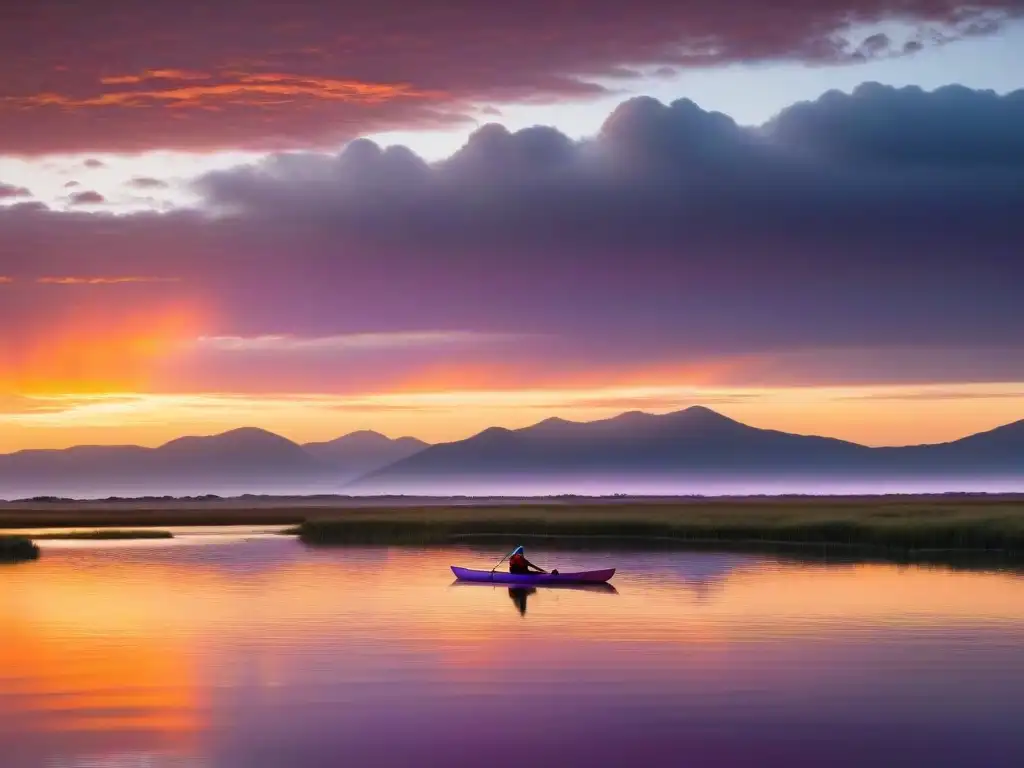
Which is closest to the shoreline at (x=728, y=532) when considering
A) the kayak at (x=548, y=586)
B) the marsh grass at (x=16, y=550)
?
the marsh grass at (x=16, y=550)

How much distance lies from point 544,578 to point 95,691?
80.0 ft

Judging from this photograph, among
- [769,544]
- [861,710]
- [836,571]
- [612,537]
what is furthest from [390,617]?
[612,537]

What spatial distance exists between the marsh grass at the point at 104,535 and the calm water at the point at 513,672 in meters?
34.2

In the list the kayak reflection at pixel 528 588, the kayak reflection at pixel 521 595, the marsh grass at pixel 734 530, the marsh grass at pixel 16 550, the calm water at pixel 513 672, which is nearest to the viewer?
the calm water at pixel 513 672

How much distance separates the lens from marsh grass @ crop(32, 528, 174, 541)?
86000mm

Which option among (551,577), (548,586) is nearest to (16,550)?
(548,586)

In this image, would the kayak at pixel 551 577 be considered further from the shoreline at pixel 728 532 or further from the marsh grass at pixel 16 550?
the marsh grass at pixel 16 550

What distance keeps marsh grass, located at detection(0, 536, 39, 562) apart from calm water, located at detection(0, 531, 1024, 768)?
52.7ft

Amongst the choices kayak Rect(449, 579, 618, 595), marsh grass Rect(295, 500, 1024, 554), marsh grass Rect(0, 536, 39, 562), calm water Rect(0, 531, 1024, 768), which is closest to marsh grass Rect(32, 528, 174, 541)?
marsh grass Rect(295, 500, 1024, 554)

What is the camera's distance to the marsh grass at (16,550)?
6800 cm

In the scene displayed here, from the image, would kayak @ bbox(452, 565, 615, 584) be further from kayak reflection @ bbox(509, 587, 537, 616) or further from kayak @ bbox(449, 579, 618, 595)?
kayak reflection @ bbox(509, 587, 537, 616)

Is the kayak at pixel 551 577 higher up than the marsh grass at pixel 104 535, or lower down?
lower down

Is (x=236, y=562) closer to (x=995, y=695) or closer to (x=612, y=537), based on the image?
(x=612, y=537)

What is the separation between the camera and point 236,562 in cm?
6294
